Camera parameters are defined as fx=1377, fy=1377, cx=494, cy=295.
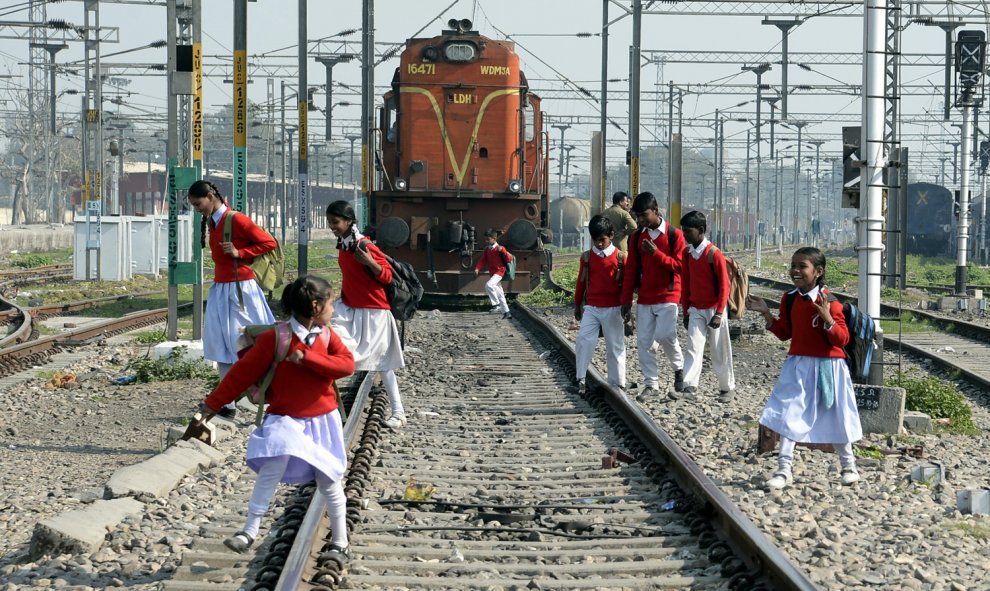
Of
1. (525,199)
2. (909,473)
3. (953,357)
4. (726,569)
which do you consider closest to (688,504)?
(726,569)

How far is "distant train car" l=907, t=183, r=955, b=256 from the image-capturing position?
168 feet

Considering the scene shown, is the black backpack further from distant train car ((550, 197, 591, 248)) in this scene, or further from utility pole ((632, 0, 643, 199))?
distant train car ((550, 197, 591, 248))

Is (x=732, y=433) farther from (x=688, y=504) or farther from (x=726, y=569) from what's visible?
(x=726, y=569)

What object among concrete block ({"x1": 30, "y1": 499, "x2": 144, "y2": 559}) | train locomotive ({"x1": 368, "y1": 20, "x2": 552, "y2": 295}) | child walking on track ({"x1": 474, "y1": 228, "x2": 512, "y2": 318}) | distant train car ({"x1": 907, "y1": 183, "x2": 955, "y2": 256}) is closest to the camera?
concrete block ({"x1": 30, "y1": 499, "x2": 144, "y2": 559})

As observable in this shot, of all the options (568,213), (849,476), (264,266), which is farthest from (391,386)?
(568,213)

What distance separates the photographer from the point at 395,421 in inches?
394

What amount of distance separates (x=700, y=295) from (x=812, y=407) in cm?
328

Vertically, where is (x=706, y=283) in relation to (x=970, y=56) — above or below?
below

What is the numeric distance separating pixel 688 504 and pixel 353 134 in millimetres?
75000

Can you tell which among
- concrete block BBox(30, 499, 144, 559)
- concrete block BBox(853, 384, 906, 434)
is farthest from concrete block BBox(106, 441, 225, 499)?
concrete block BBox(853, 384, 906, 434)

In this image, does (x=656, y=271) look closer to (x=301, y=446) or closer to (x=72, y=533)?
(x=301, y=446)

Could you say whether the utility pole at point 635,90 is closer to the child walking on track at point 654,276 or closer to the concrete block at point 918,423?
the child walking on track at point 654,276

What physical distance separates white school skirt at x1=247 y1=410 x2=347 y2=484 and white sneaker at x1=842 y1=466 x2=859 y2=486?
10.9ft

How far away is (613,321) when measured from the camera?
11.4 metres
